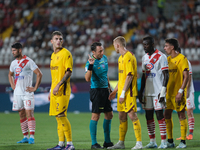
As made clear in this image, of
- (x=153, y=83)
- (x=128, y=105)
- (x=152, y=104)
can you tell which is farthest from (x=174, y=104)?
(x=128, y=105)

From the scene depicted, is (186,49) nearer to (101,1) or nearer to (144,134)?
(101,1)

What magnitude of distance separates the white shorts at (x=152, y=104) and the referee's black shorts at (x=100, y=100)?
2.59ft

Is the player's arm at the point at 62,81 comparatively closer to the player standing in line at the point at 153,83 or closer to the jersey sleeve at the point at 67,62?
the jersey sleeve at the point at 67,62

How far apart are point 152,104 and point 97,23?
16.0 meters

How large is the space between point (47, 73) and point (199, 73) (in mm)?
7942

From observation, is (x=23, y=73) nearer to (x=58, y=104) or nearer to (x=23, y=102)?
(x=23, y=102)

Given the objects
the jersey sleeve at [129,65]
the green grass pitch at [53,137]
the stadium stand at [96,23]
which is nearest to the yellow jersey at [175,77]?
the jersey sleeve at [129,65]

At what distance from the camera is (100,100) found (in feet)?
21.8

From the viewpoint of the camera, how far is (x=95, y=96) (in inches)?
263

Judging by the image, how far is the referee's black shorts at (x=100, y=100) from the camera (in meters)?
6.62

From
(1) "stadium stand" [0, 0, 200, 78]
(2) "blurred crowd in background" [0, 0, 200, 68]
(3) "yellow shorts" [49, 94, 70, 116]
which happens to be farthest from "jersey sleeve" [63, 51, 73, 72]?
(2) "blurred crowd in background" [0, 0, 200, 68]

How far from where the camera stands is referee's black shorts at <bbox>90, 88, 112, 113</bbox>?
662 cm

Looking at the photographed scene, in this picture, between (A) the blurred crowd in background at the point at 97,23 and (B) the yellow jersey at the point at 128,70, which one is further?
(A) the blurred crowd in background at the point at 97,23

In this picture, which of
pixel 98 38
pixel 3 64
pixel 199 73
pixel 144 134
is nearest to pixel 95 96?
pixel 144 134
